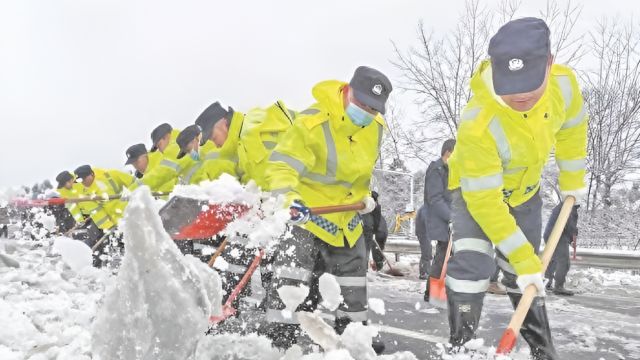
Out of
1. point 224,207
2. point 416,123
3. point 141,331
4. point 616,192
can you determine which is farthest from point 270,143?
point 616,192

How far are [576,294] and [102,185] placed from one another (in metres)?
7.87

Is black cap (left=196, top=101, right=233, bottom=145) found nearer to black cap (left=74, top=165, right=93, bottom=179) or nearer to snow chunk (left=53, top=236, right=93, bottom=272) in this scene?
snow chunk (left=53, top=236, right=93, bottom=272)

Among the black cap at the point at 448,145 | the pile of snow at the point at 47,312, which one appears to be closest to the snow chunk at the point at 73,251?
the pile of snow at the point at 47,312

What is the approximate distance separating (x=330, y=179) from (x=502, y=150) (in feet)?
4.28

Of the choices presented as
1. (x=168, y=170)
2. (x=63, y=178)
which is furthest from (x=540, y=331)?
(x=63, y=178)

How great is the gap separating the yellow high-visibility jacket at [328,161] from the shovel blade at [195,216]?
1.19 ft

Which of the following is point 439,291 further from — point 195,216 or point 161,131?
point 161,131

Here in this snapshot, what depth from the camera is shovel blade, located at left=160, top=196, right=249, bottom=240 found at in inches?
139

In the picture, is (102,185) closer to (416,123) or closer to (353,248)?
(353,248)

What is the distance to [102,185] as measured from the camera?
9875 millimetres

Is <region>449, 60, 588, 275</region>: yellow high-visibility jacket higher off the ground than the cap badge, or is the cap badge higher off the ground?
the cap badge

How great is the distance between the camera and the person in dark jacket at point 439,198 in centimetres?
645

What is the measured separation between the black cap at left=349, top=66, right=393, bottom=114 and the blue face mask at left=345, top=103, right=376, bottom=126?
63 mm

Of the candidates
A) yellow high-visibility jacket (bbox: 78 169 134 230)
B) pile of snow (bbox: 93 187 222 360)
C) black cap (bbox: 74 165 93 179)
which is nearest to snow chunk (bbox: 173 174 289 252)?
pile of snow (bbox: 93 187 222 360)
